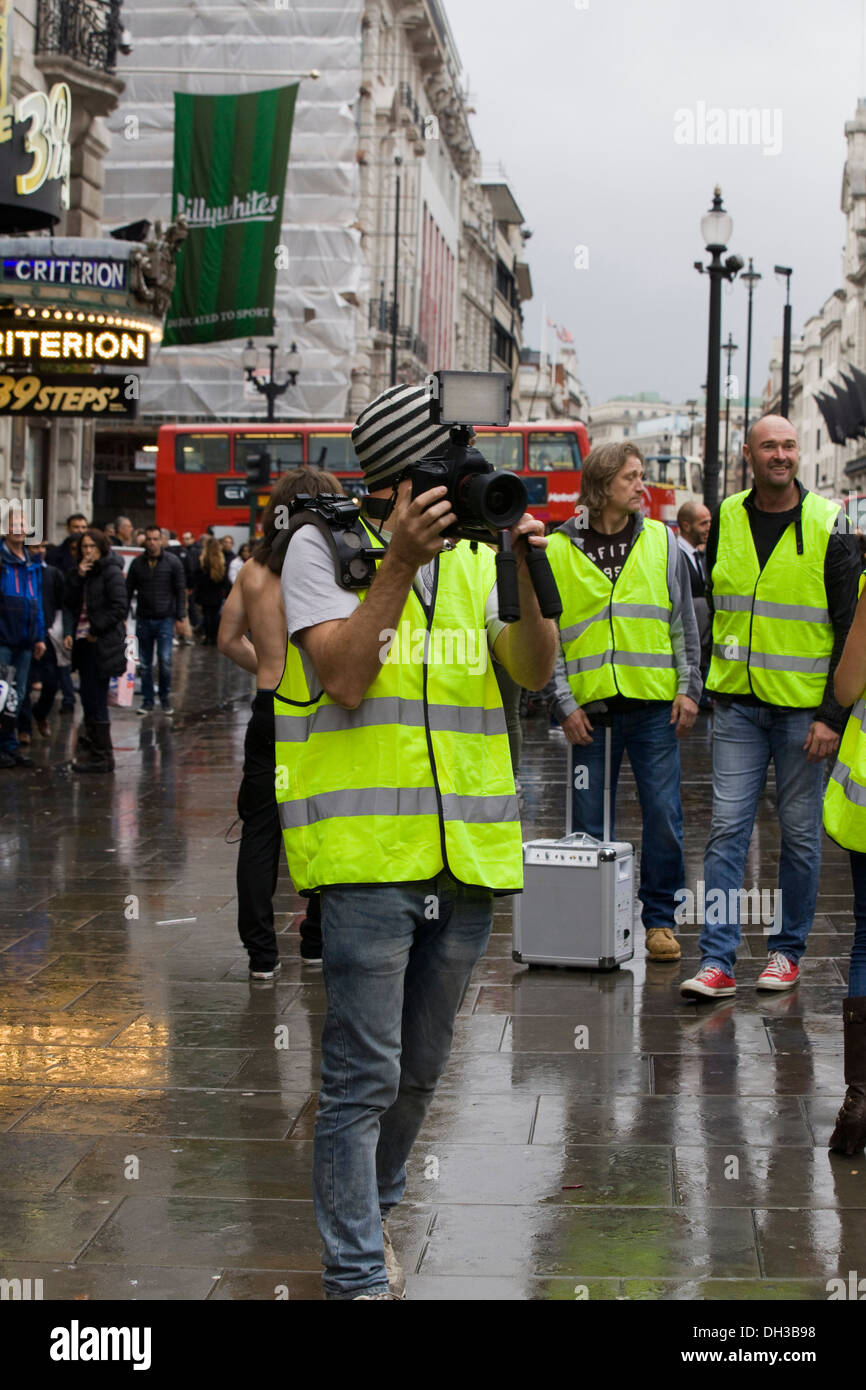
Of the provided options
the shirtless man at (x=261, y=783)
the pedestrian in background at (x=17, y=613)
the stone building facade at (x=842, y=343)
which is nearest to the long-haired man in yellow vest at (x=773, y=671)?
the shirtless man at (x=261, y=783)

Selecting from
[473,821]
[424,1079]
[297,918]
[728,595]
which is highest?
[728,595]

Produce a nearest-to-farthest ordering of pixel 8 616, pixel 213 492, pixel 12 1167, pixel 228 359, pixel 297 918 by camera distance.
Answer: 1. pixel 12 1167
2. pixel 297 918
3. pixel 8 616
4. pixel 213 492
5. pixel 228 359

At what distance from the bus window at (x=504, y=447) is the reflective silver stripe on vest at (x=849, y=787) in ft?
91.7

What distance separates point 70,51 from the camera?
25156 millimetres

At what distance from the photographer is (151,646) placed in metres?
17.6

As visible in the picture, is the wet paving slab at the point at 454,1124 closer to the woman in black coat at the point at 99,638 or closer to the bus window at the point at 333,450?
the woman in black coat at the point at 99,638

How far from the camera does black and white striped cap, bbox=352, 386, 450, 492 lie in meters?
3.43

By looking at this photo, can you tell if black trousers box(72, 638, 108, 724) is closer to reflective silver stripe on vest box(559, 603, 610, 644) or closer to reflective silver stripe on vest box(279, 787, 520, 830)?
reflective silver stripe on vest box(559, 603, 610, 644)

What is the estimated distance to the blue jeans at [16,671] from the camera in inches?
523

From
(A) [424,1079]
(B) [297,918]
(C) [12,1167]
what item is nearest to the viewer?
(A) [424,1079]

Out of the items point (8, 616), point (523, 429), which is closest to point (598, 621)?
point (8, 616)

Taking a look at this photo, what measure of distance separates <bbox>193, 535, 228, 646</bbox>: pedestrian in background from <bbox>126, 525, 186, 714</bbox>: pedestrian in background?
29.2 ft
